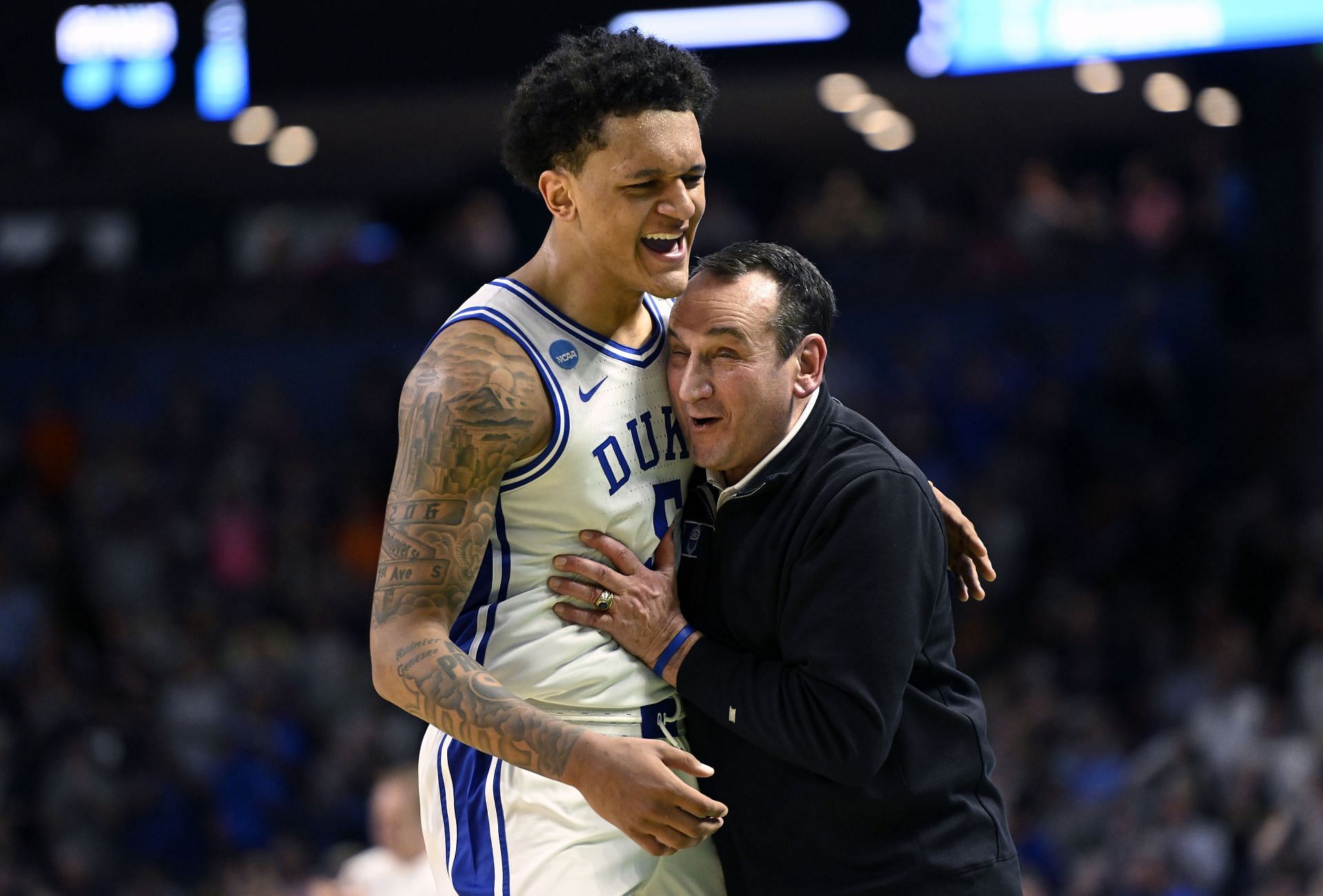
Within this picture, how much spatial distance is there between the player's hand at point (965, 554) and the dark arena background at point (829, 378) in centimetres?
308


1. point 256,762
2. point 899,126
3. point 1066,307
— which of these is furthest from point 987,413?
point 256,762

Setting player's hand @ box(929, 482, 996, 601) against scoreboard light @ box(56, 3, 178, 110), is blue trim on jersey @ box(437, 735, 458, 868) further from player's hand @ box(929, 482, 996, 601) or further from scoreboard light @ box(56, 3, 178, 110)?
scoreboard light @ box(56, 3, 178, 110)

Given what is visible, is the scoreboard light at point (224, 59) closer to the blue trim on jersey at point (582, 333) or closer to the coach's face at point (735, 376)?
the blue trim on jersey at point (582, 333)

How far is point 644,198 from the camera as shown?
2.75 m

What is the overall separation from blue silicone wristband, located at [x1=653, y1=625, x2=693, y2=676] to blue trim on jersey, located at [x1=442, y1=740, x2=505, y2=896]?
0.34 meters

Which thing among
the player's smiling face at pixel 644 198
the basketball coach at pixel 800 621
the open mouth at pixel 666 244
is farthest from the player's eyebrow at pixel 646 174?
the basketball coach at pixel 800 621

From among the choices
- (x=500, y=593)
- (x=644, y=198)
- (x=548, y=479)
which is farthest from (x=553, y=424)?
(x=644, y=198)

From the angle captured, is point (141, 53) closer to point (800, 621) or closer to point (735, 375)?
point (735, 375)

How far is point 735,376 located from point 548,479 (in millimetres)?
373

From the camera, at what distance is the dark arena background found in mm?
7430

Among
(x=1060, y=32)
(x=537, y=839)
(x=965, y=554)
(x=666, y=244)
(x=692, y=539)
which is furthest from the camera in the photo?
(x=1060, y=32)

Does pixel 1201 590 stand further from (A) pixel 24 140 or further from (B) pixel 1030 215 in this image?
(A) pixel 24 140

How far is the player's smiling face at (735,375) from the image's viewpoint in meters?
2.77

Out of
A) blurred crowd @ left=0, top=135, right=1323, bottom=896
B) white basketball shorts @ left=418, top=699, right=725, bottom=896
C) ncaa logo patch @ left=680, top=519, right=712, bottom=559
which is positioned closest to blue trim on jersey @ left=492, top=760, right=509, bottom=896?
white basketball shorts @ left=418, top=699, right=725, bottom=896
